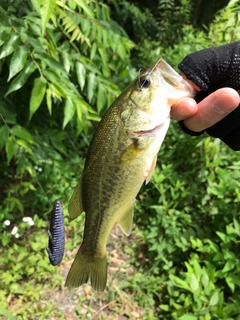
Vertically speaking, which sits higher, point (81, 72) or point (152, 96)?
point (152, 96)

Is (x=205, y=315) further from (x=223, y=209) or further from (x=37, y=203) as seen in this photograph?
(x=37, y=203)

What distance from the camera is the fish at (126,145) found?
1.52 meters

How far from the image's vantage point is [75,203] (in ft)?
5.42

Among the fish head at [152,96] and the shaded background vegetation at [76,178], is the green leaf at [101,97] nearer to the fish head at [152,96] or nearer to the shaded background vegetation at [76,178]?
the shaded background vegetation at [76,178]

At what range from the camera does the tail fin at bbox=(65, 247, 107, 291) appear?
1.83m

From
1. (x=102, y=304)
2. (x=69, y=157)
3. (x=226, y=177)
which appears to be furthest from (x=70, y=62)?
(x=102, y=304)

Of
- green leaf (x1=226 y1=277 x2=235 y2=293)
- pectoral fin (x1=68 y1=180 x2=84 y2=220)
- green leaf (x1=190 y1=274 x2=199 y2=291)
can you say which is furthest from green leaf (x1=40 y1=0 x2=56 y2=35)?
green leaf (x1=226 y1=277 x2=235 y2=293)

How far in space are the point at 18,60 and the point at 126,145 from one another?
3.71 feet

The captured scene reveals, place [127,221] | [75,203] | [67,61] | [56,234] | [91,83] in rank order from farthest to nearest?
1. [91,83]
2. [67,61]
3. [127,221]
4. [75,203]
5. [56,234]

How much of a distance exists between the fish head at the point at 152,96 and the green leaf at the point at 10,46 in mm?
1036

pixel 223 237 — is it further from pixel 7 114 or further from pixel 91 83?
pixel 7 114

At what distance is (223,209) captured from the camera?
3.47 m

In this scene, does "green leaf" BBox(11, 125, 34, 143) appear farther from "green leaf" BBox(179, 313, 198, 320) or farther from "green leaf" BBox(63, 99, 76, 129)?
"green leaf" BBox(179, 313, 198, 320)

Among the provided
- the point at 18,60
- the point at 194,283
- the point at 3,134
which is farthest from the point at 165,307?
the point at 18,60
